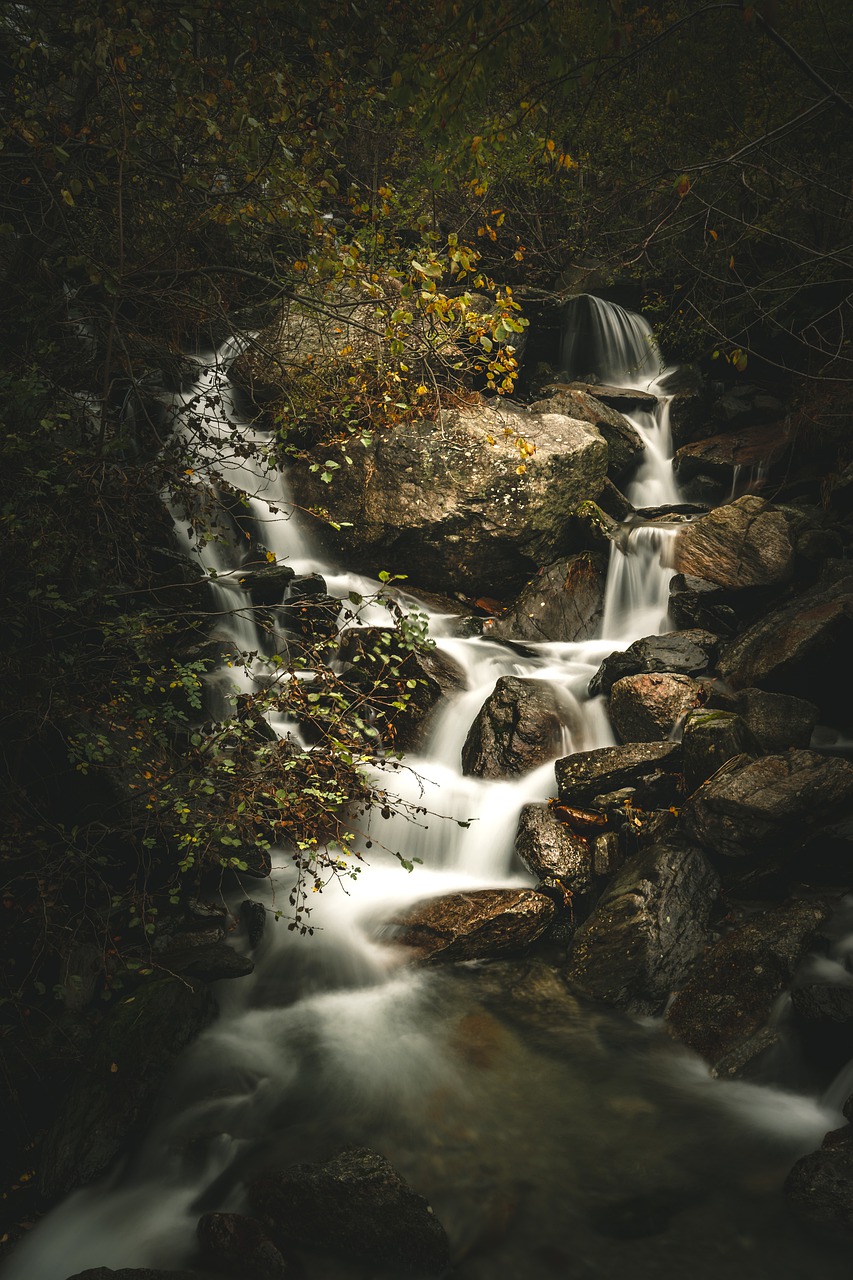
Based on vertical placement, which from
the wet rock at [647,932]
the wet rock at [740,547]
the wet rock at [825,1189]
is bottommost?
the wet rock at [825,1189]

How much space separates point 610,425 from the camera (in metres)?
12.5

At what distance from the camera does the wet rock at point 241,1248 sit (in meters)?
3.33

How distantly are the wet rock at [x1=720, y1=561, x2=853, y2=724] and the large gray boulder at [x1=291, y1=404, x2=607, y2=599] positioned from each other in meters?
3.74

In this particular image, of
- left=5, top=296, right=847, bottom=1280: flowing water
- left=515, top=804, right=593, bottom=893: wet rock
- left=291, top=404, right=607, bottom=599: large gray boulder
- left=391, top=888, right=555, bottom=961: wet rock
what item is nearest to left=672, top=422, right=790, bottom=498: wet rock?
left=291, top=404, right=607, bottom=599: large gray boulder

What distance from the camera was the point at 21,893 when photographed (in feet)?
16.0

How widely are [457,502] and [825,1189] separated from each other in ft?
27.1

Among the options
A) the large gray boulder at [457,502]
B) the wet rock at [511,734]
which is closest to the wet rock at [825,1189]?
the wet rock at [511,734]

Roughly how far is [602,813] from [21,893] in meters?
4.66

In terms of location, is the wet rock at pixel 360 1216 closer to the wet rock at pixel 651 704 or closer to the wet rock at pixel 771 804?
the wet rock at pixel 771 804

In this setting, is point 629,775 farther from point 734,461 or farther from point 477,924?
point 734,461

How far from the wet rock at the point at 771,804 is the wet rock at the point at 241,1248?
3.98 metres

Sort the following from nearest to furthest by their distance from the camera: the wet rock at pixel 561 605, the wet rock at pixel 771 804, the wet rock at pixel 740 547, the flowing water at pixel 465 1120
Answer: the flowing water at pixel 465 1120 → the wet rock at pixel 771 804 → the wet rock at pixel 740 547 → the wet rock at pixel 561 605

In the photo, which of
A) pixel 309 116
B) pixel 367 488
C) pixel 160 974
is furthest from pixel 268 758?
pixel 367 488

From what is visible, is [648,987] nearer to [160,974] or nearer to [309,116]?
[160,974]
